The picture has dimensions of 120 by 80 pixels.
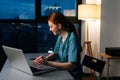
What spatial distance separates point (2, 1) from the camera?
486cm

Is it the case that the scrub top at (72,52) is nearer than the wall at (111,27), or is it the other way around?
the scrub top at (72,52)

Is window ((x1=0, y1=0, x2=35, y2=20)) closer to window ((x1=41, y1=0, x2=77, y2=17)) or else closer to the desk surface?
window ((x1=41, y1=0, x2=77, y2=17))

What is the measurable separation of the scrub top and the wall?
2.16m

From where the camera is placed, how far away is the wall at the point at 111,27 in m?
4.57

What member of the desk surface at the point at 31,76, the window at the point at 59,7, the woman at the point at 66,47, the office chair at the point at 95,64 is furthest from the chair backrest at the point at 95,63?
the window at the point at 59,7

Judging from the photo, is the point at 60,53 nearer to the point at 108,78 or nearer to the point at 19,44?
the point at 108,78

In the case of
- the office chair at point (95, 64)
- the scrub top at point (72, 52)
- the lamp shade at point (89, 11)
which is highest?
the lamp shade at point (89, 11)

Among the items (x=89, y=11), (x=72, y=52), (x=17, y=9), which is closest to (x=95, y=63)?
(x=72, y=52)

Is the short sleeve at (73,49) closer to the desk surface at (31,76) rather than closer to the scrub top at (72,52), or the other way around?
the scrub top at (72,52)

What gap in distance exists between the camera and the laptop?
2119 millimetres

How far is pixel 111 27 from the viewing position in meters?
4.63

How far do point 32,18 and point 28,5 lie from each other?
0.26 m

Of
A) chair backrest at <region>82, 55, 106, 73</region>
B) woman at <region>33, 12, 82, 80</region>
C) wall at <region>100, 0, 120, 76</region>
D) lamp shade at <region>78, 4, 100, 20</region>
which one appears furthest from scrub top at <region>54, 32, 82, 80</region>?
wall at <region>100, 0, 120, 76</region>

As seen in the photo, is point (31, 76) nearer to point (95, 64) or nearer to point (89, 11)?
point (95, 64)
